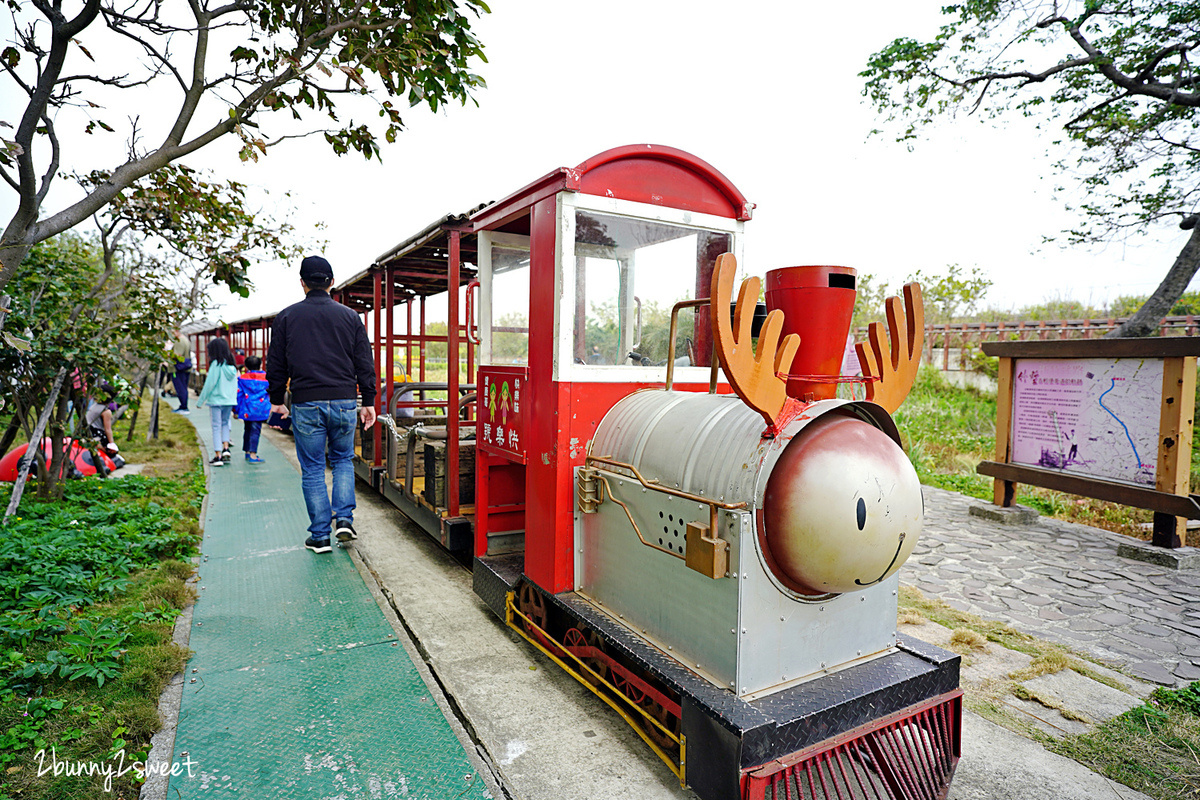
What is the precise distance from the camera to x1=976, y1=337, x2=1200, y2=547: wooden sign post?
5355 millimetres

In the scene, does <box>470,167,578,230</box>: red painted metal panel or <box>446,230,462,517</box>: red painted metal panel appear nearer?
<box>470,167,578,230</box>: red painted metal panel

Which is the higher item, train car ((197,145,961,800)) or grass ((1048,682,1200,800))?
train car ((197,145,961,800))

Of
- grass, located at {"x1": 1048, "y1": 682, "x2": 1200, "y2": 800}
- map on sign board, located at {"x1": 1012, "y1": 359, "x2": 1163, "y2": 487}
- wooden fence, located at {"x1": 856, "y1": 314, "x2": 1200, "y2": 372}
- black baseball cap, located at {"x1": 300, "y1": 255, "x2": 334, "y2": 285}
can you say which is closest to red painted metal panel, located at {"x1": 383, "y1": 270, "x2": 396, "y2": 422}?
black baseball cap, located at {"x1": 300, "y1": 255, "x2": 334, "y2": 285}

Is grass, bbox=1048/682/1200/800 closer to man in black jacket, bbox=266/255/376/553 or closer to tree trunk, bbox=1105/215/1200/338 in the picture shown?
man in black jacket, bbox=266/255/376/553

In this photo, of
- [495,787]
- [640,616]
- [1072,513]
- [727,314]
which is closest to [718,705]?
[640,616]

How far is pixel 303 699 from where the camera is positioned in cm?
286

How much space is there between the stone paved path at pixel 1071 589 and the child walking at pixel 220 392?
320 inches

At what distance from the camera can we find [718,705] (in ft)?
6.93

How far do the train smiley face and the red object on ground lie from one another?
6688 mm

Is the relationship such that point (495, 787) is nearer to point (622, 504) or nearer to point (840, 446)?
point (622, 504)

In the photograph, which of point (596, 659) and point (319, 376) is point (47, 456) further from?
point (596, 659)

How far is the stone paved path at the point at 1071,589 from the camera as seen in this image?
3.68 meters

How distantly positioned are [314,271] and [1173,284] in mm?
10237

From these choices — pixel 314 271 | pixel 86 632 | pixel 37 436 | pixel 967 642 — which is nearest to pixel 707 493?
pixel 967 642
